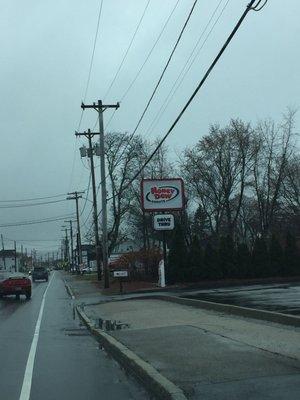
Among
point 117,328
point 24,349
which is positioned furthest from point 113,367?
point 117,328

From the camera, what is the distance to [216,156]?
179 ft

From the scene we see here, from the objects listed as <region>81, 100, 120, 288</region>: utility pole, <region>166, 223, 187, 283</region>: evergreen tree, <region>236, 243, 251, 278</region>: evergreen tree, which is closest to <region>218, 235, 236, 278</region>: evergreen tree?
<region>236, 243, 251, 278</region>: evergreen tree

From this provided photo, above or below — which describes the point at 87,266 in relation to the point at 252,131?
below

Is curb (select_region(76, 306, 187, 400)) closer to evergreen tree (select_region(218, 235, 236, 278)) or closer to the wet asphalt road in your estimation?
the wet asphalt road

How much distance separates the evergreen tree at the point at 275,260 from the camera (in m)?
37.8

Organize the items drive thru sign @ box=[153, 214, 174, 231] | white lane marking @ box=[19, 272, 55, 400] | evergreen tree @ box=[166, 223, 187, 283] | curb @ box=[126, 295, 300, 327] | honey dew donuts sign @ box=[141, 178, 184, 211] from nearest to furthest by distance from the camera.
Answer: white lane marking @ box=[19, 272, 55, 400] → curb @ box=[126, 295, 300, 327] → drive thru sign @ box=[153, 214, 174, 231] → evergreen tree @ box=[166, 223, 187, 283] → honey dew donuts sign @ box=[141, 178, 184, 211]

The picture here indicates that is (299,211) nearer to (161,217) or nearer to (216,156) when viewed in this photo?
(216,156)

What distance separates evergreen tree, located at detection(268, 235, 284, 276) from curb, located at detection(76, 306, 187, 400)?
1003 inches

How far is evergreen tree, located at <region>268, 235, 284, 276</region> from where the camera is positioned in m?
37.8

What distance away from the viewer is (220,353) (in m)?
9.78

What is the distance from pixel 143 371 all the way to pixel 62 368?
2.30m

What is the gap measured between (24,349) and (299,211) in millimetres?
56370

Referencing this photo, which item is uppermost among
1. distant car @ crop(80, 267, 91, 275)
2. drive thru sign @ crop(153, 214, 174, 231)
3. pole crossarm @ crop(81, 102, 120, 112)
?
pole crossarm @ crop(81, 102, 120, 112)

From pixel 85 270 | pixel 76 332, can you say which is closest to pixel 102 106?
pixel 76 332
